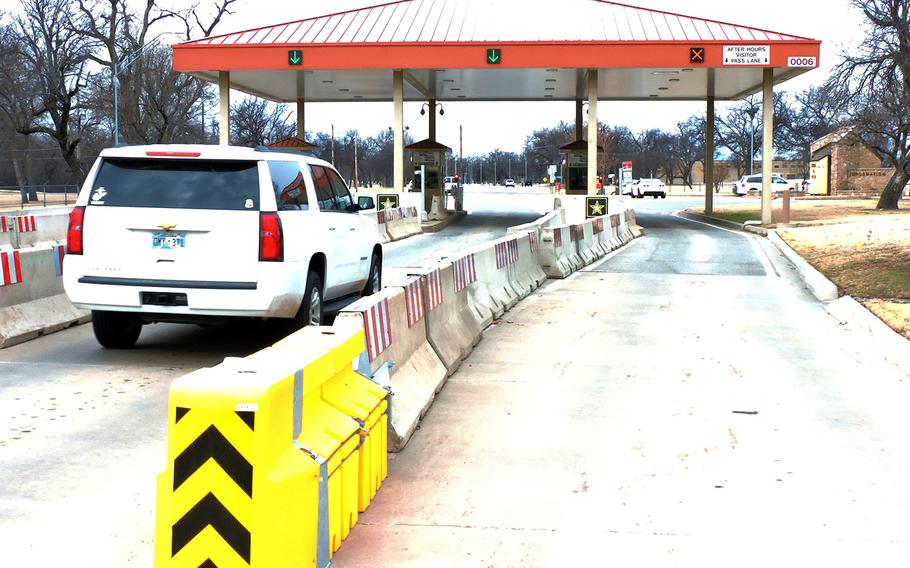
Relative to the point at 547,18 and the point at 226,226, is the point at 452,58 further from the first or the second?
the point at 226,226

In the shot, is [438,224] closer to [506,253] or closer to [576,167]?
[576,167]

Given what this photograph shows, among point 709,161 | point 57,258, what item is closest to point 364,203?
point 57,258

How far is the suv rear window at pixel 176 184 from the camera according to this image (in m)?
8.97

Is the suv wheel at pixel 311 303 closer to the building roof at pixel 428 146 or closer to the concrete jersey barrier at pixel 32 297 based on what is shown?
the concrete jersey barrier at pixel 32 297

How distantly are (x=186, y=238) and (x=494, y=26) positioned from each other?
90.9 ft

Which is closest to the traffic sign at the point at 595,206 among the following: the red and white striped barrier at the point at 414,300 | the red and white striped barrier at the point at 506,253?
the red and white striped barrier at the point at 506,253

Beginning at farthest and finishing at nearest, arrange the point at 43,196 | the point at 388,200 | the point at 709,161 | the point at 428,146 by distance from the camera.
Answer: the point at 43,196 < the point at 709,161 < the point at 428,146 < the point at 388,200

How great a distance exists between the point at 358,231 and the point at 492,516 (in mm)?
6428

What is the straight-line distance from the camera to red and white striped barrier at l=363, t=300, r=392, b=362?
21.5 feet

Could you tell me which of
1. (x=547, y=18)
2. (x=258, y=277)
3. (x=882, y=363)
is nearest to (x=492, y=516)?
(x=258, y=277)

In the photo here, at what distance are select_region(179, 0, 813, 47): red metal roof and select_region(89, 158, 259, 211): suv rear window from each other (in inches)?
970

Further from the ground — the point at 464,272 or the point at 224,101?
the point at 224,101

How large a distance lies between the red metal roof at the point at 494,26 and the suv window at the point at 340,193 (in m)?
22.2

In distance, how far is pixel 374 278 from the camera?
12773 millimetres
